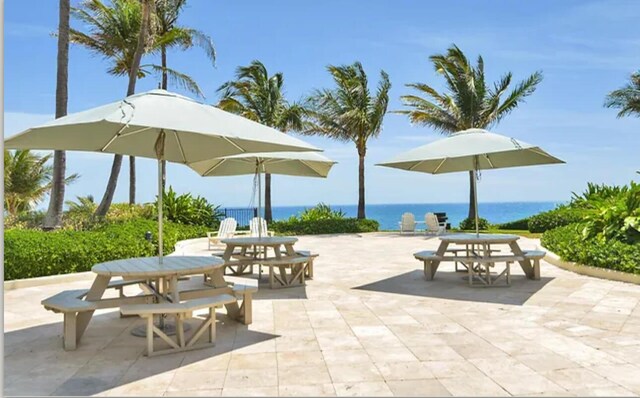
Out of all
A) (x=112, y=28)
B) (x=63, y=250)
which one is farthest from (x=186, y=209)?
(x=63, y=250)

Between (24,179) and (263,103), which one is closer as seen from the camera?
(263,103)

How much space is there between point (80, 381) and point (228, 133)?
2360mm

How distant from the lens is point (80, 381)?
11.4 feet

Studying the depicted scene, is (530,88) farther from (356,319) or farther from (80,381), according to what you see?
(80,381)

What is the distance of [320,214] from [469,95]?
8.86 meters

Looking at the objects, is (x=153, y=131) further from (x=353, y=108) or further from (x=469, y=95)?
(x=469, y=95)

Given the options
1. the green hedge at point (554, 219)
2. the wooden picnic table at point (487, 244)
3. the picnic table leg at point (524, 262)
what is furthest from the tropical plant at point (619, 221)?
the green hedge at point (554, 219)

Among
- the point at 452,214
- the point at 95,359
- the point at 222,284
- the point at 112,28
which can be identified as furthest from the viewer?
the point at 452,214

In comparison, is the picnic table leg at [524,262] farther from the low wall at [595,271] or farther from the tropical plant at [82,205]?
the tropical plant at [82,205]

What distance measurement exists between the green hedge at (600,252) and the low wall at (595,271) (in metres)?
0.09

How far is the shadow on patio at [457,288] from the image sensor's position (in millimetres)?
6527

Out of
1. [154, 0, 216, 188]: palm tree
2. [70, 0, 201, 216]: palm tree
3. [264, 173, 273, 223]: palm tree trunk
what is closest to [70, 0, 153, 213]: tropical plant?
[70, 0, 201, 216]: palm tree

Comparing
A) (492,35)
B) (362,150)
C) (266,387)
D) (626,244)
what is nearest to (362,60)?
(362,150)

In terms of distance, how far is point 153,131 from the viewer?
5.61 m
